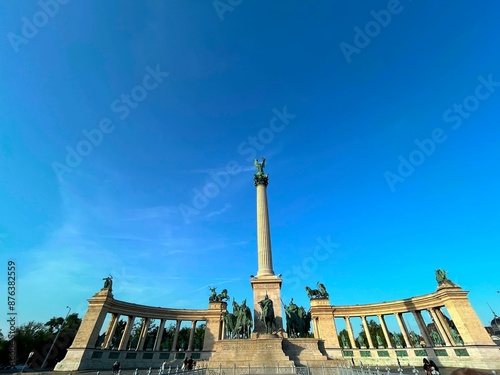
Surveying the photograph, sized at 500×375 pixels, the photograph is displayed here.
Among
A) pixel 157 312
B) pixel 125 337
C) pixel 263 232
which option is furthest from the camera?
pixel 157 312

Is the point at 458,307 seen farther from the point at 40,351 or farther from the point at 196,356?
the point at 40,351

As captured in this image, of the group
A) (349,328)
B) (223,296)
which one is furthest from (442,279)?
(223,296)

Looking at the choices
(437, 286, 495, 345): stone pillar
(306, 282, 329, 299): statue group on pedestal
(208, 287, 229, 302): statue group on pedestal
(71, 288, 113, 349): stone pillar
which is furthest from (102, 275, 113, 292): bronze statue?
(437, 286, 495, 345): stone pillar

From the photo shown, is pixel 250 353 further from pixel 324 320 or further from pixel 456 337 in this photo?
pixel 456 337

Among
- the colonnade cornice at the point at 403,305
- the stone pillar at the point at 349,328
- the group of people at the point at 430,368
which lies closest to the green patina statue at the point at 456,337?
the colonnade cornice at the point at 403,305

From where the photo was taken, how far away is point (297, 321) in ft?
93.5

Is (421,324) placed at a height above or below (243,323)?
above

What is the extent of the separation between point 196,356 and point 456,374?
48.2 metres

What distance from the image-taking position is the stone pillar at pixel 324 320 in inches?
1747

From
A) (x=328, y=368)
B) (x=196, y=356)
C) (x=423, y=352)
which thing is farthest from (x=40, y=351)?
(x=423, y=352)

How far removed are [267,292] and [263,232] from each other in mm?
7699

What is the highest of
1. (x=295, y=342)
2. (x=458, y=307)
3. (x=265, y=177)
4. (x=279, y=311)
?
(x=265, y=177)

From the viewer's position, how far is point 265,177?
39.7 meters

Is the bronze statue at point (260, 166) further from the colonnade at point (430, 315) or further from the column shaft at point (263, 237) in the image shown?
the colonnade at point (430, 315)
